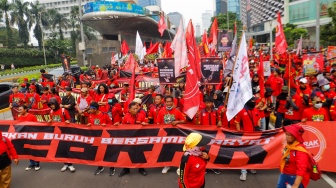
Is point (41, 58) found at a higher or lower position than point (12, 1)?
lower

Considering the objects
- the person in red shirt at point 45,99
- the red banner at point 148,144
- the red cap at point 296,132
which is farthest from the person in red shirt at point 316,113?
the person in red shirt at point 45,99

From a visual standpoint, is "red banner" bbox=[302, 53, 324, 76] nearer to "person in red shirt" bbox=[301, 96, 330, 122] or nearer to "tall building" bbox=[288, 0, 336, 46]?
"person in red shirt" bbox=[301, 96, 330, 122]

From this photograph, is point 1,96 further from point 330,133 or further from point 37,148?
point 330,133

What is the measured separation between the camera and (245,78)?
504 centimetres

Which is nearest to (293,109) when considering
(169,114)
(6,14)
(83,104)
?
(169,114)

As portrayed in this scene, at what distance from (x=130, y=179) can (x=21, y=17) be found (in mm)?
58275

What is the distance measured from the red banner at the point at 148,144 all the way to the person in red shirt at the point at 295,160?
1.68 meters

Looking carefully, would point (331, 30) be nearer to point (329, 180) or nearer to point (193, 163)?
point (329, 180)

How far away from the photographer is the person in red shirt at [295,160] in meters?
3.36

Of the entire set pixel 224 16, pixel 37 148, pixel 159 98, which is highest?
pixel 224 16

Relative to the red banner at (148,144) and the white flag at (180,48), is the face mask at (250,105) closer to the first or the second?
the red banner at (148,144)

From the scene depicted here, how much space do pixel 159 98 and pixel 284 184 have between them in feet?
10.6

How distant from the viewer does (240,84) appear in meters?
5.07

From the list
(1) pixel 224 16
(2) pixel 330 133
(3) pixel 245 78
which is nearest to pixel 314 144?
(2) pixel 330 133
